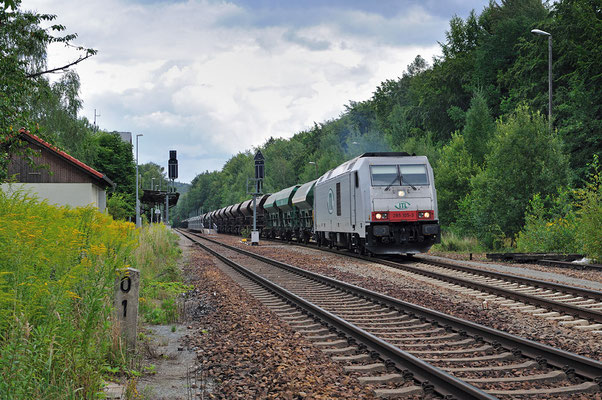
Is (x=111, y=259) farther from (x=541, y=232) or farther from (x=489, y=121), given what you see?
(x=489, y=121)

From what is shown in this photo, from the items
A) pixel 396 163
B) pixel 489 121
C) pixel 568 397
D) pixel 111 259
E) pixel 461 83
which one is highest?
pixel 461 83

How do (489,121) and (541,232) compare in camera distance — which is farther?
(489,121)

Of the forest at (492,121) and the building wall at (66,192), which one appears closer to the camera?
the forest at (492,121)

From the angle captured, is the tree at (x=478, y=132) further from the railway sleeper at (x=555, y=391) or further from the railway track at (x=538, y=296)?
the railway sleeper at (x=555, y=391)

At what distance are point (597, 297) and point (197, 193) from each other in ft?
621

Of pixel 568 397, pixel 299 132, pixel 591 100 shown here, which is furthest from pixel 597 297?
pixel 299 132

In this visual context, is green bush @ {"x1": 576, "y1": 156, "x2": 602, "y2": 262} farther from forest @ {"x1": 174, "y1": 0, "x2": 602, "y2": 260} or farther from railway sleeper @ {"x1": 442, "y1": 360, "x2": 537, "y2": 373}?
railway sleeper @ {"x1": 442, "y1": 360, "x2": 537, "y2": 373}

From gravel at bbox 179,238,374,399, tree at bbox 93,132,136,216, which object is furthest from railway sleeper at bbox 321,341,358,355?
tree at bbox 93,132,136,216

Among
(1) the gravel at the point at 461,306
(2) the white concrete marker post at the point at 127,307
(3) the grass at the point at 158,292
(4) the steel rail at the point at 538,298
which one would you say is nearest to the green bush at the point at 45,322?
(2) the white concrete marker post at the point at 127,307

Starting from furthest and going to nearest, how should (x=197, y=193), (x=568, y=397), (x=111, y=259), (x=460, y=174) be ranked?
(x=197, y=193)
(x=460, y=174)
(x=111, y=259)
(x=568, y=397)

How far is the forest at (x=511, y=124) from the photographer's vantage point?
21.7 m

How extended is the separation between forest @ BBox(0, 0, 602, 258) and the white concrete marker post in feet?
11.7

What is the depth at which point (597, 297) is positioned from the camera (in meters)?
9.87

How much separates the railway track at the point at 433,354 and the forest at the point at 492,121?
18.9 ft
